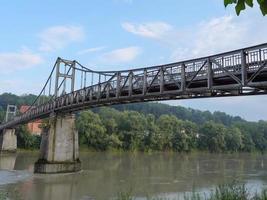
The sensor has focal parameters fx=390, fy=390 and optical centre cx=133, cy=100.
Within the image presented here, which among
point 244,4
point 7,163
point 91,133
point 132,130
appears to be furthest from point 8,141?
point 244,4

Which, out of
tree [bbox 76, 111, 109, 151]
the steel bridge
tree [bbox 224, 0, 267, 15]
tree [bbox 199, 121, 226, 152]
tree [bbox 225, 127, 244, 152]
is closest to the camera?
tree [bbox 224, 0, 267, 15]

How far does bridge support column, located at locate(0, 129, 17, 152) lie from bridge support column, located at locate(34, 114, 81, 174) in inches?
1609

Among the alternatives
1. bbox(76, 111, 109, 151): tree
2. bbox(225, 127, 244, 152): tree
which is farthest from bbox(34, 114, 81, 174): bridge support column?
bbox(225, 127, 244, 152): tree

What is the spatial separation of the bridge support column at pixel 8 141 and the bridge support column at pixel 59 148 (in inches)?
1609

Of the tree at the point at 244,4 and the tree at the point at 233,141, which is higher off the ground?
the tree at the point at 233,141

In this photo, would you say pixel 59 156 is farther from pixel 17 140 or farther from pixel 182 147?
pixel 182 147

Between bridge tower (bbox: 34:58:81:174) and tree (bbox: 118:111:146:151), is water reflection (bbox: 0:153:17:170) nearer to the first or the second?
bridge tower (bbox: 34:58:81:174)

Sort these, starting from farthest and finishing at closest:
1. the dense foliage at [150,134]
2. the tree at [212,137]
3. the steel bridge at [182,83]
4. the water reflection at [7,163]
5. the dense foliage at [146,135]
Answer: the tree at [212,137], the dense foliage at [150,134], the dense foliage at [146,135], the water reflection at [7,163], the steel bridge at [182,83]

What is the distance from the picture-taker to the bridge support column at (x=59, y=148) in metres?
42.4

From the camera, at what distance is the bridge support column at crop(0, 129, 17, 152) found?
3275 inches

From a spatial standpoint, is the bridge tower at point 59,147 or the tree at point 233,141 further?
the tree at point 233,141

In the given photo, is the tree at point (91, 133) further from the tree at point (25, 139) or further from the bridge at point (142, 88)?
the bridge at point (142, 88)

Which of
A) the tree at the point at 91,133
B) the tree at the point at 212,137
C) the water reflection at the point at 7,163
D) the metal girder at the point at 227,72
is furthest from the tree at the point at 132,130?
the metal girder at the point at 227,72

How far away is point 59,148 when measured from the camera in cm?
4416
